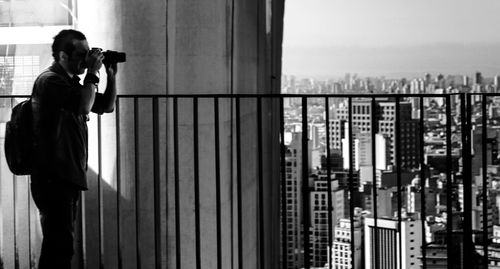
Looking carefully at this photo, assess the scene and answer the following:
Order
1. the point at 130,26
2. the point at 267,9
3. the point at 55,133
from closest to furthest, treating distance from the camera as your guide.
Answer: the point at 55,133
the point at 130,26
the point at 267,9

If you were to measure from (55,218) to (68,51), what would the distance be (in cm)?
69

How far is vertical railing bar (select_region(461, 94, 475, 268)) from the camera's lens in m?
3.58

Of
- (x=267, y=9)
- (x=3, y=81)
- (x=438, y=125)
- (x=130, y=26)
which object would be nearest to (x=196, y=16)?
(x=130, y=26)

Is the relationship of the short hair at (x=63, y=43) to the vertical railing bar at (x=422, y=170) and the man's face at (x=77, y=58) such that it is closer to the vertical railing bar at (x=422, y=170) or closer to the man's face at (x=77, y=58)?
the man's face at (x=77, y=58)

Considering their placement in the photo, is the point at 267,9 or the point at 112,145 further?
the point at 267,9

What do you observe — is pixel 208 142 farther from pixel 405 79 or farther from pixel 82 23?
pixel 405 79

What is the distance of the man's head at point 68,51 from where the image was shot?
11.3 feet

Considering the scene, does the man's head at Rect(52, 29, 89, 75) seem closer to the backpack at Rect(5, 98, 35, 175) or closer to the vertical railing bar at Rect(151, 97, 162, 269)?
the backpack at Rect(5, 98, 35, 175)

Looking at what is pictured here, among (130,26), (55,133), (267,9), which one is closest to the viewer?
(55,133)

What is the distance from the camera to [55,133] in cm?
336

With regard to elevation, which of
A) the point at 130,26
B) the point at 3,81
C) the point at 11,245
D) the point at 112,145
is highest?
the point at 130,26

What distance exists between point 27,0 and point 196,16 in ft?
2.86

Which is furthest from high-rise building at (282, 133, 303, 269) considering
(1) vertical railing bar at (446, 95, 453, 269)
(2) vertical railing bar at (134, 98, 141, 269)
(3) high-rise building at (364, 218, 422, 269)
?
(1) vertical railing bar at (446, 95, 453, 269)

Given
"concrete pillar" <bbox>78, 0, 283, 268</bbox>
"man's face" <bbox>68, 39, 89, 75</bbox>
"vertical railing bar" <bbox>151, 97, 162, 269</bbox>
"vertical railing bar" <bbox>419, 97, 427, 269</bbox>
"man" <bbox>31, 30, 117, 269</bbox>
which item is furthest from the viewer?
"concrete pillar" <bbox>78, 0, 283, 268</bbox>
